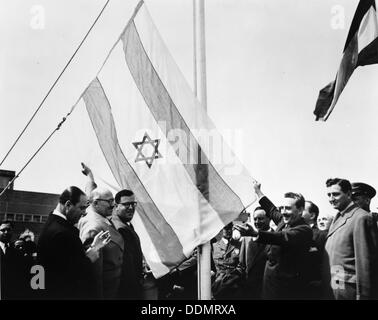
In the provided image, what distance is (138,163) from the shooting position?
5223 mm

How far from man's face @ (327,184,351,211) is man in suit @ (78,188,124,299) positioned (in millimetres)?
2112

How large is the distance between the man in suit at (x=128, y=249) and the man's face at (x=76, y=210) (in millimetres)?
458

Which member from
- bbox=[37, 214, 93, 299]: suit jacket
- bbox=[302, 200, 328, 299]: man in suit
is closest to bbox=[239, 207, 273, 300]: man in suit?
bbox=[302, 200, 328, 299]: man in suit

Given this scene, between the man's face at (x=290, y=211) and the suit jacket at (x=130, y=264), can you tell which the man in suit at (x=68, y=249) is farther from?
the man's face at (x=290, y=211)

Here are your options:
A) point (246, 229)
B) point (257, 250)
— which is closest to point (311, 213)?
point (257, 250)

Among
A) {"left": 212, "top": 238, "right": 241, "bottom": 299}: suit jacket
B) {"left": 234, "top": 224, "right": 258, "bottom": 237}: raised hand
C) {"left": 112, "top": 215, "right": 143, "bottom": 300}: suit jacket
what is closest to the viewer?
{"left": 234, "top": 224, "right": 258, "bottom": 237}: raised hand

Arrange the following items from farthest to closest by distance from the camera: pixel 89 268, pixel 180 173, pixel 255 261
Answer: pixel 255 261 < pixel 180 173 < pixel 89 268

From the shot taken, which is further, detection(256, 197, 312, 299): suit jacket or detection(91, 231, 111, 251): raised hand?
detection(256, 197, 312, 299): suit jacket

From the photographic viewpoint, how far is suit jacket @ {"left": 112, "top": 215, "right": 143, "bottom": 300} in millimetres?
5176

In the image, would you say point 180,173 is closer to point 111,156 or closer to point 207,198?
point 207,198

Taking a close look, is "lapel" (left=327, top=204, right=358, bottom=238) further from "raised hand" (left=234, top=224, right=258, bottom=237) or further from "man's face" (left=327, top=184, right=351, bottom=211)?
"raised hand" (left=234, top=224, right=258, bottom=237)
